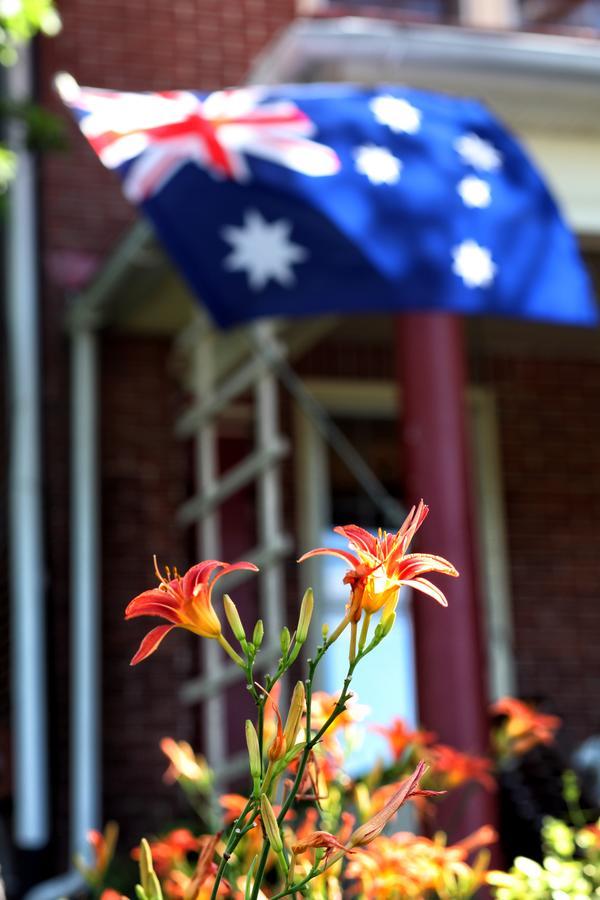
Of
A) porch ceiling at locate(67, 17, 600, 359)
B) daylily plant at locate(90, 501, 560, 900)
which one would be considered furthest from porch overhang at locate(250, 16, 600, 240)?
daylily plant at locate(90, 501, 560, 900)

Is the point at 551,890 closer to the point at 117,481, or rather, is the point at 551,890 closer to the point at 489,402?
the point at 117,481

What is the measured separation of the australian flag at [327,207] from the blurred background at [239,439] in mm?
508

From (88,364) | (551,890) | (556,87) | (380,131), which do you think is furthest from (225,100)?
(551,890)

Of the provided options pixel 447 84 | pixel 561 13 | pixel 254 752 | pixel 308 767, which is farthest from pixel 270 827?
pixel 561 13

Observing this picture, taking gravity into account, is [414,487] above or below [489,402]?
below

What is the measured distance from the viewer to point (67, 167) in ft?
25.2

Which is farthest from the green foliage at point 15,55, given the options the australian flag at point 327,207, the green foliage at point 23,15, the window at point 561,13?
the window at point 561,13

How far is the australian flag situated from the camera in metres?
4.92

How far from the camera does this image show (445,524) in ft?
17.2

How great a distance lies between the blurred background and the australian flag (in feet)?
1.67

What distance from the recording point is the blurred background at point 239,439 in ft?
18.8

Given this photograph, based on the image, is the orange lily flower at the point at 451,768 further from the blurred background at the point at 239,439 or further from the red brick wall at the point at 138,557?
the red brick wall at the point at 138,557

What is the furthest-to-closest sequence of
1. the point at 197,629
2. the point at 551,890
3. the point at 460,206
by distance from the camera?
the point at 460,206, the point at 551,890, the point at 197,629

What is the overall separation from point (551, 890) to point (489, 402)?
18.8ft
